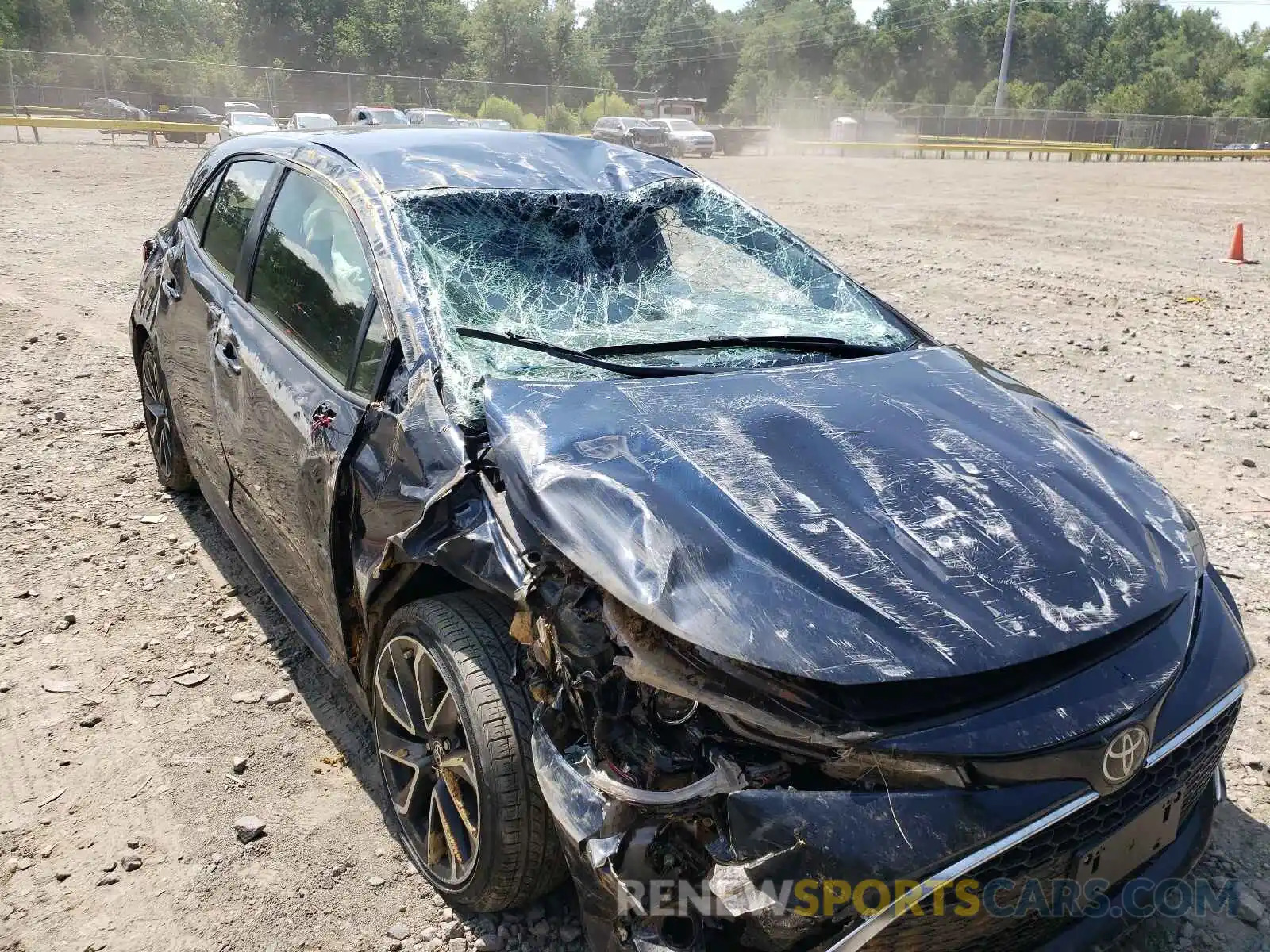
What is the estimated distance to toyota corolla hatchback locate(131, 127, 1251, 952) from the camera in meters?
1.72

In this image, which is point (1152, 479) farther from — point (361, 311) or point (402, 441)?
point (361, 311)

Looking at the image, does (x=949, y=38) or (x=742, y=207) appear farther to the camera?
(x=949, y=38)

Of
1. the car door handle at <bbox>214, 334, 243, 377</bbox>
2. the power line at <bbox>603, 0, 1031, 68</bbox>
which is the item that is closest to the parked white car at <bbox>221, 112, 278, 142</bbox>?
the car door handle at <bbox>214, 334, 243, 377</bbox>

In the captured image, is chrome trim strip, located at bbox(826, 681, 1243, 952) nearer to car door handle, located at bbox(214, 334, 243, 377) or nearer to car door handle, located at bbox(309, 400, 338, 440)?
car door handle, located at bbox(309, 400, 338, 440)

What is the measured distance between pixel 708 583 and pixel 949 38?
103m

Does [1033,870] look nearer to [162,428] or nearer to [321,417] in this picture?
[321,417]

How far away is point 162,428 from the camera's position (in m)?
4.60

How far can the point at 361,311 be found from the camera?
2760mm

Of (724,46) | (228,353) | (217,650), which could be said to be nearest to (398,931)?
(217,650)

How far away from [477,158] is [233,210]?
1.12 metres

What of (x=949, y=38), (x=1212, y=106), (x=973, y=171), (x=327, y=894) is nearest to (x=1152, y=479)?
(x=327, y=894)

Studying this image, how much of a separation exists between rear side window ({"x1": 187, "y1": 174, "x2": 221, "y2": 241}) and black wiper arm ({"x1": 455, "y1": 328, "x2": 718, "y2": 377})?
6.60 feet

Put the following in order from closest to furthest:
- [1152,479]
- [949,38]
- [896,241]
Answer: [1152,479] → [896,241] → [949,38]

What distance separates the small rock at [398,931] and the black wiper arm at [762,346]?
5.02ft
